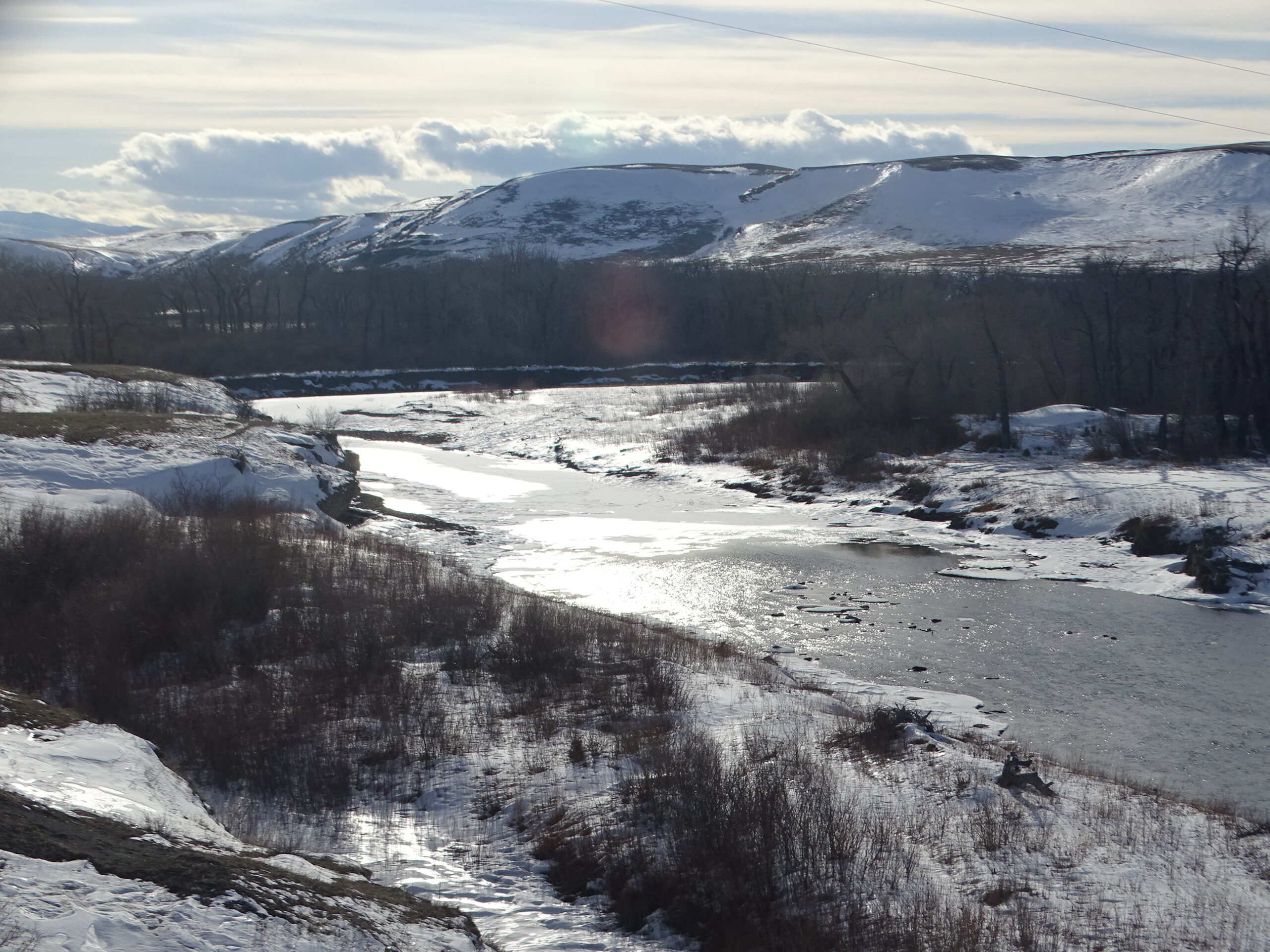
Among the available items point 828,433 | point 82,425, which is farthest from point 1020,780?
point 828,433

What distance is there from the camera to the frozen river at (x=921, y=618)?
14.4m

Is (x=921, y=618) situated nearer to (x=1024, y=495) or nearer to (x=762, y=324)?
(x=1024, y=495)

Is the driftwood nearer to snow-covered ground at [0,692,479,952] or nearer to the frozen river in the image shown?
the frozen river

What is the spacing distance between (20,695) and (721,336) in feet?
316

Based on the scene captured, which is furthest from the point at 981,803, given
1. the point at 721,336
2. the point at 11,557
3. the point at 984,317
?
the point at 721,336

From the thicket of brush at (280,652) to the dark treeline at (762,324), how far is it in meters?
31.4

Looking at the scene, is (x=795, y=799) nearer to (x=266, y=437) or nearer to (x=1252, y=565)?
(x=1252, y=565)

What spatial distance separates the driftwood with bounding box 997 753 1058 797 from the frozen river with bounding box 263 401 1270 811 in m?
3.09

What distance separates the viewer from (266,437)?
2975cm

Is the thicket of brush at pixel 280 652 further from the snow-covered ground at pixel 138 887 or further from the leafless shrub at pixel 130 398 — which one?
the leafless shrub at pixel 130 398

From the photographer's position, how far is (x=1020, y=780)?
10281 millimetres

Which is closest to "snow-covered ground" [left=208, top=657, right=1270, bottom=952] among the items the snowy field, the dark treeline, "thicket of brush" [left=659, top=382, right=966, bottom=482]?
the snowy field

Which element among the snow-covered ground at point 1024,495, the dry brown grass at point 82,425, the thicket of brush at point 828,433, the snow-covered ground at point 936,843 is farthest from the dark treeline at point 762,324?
the snow-covered ground at point 936,843

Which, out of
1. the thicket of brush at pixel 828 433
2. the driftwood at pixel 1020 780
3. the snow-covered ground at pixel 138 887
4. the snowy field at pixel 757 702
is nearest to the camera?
the snow-covered ground at pixel 138 887
